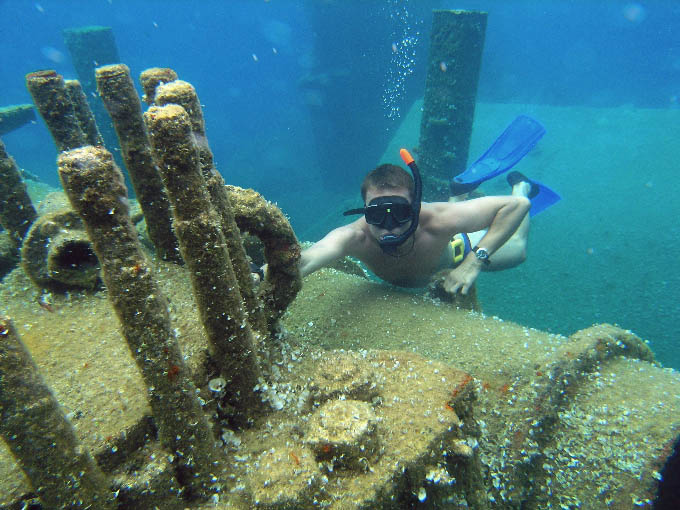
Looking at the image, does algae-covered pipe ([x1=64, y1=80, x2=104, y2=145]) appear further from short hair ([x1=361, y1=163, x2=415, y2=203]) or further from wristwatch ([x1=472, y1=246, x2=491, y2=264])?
wristwatch ([x1=472, y1=246, x2=491, y2=264])

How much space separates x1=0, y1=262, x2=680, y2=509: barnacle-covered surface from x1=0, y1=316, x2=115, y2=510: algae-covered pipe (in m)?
0.20

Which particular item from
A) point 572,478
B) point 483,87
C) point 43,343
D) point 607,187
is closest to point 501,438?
point 572,478

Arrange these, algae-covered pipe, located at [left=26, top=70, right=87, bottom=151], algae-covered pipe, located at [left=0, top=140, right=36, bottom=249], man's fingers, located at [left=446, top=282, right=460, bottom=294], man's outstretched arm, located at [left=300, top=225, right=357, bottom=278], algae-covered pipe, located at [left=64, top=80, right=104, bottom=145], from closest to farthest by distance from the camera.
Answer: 1. algae-covered pipe, located at [left=26, top=70, right=87, bottom=151]
2. algae-covered pipe, located at [left=0, top=140, right=36, bottom=249]
3. algae-covered pipe, located at [left=64, top=80, right=104, bottom=145]
4. man's outstretched arm, located at [left=300, top=225, right=357, bottom=278]
5. man's fingers, located at [left=446, top=282, right=460, bottom=294]

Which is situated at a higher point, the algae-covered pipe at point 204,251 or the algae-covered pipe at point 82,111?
the algae-covered pipe at point 82,111

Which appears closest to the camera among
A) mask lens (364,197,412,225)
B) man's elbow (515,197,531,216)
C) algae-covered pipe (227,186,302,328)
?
algae-covered pipe (227,186,302,328)

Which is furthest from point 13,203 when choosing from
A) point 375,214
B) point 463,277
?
point 463,277

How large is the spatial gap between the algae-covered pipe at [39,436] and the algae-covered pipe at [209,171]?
0.85m

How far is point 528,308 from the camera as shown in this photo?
8.25m

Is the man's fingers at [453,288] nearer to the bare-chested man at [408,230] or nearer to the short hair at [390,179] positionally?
the bare-chested man at [408,230]

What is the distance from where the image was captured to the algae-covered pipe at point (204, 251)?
1.27m

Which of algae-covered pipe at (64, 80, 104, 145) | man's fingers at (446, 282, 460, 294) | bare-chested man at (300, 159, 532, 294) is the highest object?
algae-covered pipe at (64, 80, 104, 145)

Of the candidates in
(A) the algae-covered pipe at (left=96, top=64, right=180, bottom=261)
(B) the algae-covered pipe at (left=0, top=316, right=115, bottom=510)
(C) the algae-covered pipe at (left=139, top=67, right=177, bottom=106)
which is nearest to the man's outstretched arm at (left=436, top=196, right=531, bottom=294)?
(A) the algae-covered pipe at (left=96, top=64, right=180, bottom=261)

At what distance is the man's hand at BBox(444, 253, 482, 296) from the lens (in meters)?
3.89

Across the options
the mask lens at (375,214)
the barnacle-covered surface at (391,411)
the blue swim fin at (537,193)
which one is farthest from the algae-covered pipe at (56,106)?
the blue swim fin at (537,193)
